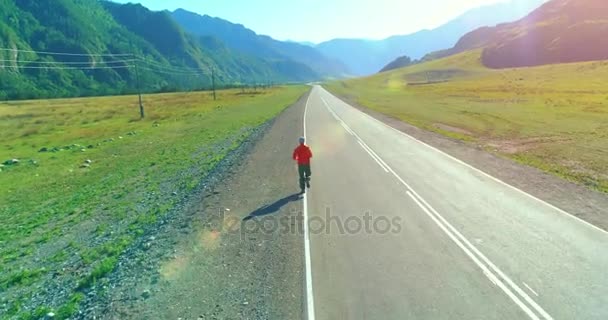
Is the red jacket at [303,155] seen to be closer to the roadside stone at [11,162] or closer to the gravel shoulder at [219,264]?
the gravel shoulder at [219,264]

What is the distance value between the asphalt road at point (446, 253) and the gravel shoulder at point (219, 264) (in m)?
0.58

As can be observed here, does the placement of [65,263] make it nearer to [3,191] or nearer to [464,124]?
[3,191]

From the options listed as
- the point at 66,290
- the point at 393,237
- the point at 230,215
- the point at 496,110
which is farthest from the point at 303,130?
the point at 496,110

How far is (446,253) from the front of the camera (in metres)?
8.16

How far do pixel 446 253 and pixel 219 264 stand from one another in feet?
17.1

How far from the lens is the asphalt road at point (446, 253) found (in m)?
6.25

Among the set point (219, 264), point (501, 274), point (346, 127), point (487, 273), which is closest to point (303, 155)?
point (219, 264)

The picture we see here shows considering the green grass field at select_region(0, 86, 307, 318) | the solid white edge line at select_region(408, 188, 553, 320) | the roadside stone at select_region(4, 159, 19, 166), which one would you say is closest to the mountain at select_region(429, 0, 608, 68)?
the green grass field at select_region(0, 86, 307, 318)

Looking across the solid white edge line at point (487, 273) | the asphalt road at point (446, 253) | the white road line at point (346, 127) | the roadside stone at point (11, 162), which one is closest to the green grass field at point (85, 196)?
the roadside stone at point (11, 162)

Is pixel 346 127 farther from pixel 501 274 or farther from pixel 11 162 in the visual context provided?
pixel 11 162

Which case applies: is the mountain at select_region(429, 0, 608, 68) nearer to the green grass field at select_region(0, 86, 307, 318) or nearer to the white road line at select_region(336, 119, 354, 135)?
the white road line at select_region(336, 119, 354, 135)

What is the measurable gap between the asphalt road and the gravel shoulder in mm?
576

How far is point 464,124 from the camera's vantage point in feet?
105

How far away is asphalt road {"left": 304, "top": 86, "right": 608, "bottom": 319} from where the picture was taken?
625 centimetres
